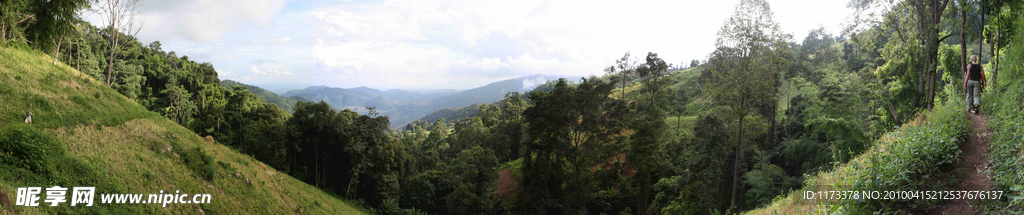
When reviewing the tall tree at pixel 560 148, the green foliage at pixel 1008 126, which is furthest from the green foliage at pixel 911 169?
the tall tree at pixel 560 148

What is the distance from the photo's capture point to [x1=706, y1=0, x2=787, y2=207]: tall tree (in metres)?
14.5

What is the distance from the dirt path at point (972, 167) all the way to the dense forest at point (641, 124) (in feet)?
7.42

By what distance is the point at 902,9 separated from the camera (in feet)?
43.2

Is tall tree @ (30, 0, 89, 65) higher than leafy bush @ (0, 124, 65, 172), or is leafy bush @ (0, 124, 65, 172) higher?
tall tree @ (30, 0, 89, 65)

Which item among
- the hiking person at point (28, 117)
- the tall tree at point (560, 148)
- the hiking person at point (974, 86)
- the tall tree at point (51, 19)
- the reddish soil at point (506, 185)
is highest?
the tall tree at point (51, 19)

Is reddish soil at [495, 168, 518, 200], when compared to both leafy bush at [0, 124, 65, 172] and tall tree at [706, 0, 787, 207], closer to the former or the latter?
tall tree at [706, 0, 787, 207]

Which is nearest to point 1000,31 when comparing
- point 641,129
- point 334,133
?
point 641,129

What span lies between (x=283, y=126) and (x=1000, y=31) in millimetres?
42883

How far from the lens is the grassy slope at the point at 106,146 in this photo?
1104cm

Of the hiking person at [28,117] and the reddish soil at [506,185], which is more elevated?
the hiking person at [28,117]

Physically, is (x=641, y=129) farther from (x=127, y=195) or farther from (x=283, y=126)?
(x=283, y=126)

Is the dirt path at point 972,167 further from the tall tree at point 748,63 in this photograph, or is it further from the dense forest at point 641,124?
the tall tree at point 748,63

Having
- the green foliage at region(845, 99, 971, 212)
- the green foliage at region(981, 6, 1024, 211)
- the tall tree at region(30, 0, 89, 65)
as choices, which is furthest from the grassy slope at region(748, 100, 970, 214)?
the tall tree at region(30, 0, 89, 65)

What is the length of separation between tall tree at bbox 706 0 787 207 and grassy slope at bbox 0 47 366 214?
21164mm
